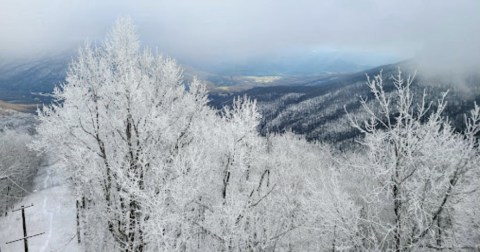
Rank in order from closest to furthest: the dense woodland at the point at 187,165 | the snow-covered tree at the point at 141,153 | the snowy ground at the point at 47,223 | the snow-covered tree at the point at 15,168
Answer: the dense woodland at the point at 187,165 → the snow-covered tree at the point at 141,153 → the snowy ground at the point at 47,223 → the snow-covered tree at the point at 15,168

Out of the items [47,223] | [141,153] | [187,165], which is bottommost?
[47,223]

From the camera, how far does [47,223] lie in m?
47.4

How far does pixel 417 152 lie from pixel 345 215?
312cm

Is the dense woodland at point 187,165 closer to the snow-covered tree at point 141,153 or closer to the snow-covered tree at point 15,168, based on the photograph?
the snow-covered tree at point 141,153

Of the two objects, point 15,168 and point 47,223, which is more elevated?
point 15,168

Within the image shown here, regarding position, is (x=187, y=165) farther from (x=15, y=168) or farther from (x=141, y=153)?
(x=15, y=168)

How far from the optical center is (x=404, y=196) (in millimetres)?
12219

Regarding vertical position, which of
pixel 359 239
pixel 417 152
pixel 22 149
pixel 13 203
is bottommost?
pixel 13 203

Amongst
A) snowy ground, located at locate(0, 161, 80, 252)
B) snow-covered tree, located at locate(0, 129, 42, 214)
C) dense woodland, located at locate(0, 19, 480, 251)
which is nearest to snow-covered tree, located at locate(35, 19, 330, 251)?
dense woodland, located at locate(0, 19, 480, 251)

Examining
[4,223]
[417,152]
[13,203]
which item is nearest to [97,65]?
[417,152]

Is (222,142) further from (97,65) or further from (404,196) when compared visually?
(404,196)

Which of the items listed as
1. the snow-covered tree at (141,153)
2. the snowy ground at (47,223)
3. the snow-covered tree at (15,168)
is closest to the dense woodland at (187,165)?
the snow-covered tree at (141,153)

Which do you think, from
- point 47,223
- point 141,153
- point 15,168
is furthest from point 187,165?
point 15,168

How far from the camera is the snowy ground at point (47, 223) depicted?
40.8 meters
